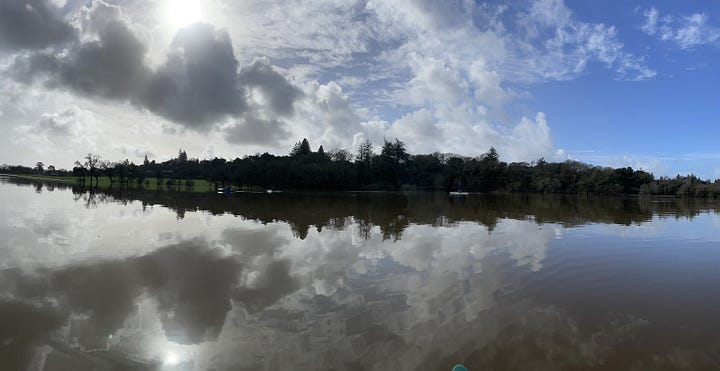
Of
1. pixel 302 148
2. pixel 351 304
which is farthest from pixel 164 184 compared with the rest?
pixel 351 304

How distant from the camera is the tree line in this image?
89625mm

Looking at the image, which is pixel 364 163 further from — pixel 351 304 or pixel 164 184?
pixel 351 304

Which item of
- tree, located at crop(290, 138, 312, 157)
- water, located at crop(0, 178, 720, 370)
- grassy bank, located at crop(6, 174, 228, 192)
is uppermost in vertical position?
tree, located at crop(290, 138, 312, 157)

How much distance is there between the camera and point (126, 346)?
6.29 metres

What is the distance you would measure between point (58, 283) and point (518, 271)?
12169mm

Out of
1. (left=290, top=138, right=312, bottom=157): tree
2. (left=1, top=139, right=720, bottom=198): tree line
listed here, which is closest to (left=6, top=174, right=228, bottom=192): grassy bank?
(left=1, top=139, right=720, bottom=198): tree line

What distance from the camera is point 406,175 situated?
348 ft

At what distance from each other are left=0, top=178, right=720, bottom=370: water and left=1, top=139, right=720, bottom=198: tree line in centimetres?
7398

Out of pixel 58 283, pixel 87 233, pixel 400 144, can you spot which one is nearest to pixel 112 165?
pixel 400 144

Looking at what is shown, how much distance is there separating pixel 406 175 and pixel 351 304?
324 ft

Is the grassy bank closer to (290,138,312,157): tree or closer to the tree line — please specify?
the tree line

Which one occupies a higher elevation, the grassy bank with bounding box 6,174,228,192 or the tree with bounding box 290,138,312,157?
the tree with bounding box 290,138,312,157

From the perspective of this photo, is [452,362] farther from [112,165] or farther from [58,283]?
[112,165]

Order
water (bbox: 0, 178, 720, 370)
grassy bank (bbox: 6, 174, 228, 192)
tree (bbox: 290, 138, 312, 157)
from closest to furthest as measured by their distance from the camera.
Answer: water (bbox: 0, 178, 720, 370)
grassy bank (bbox: 6, 174, 228, 192)
tree (bbox: 290, 138, 312, 157)
